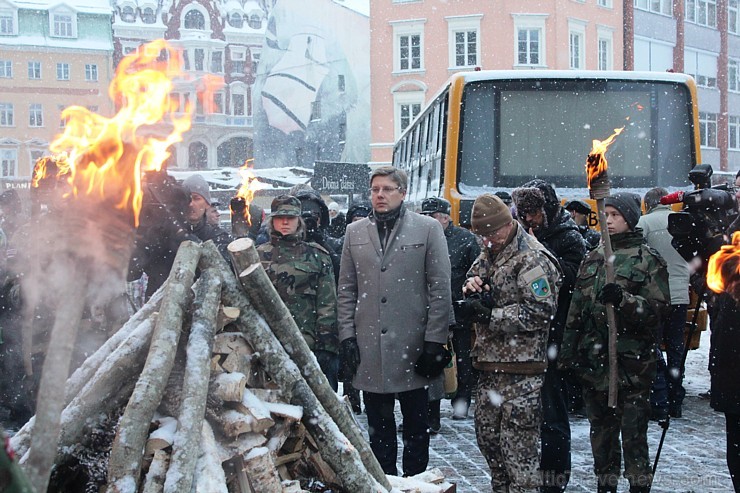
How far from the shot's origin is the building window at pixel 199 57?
2699 inches

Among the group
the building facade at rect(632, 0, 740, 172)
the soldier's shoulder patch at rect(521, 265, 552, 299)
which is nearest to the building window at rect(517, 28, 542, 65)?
the building facade at rect(632, 0, 740, 172)

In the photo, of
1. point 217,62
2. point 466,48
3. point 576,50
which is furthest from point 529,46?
point 217,62

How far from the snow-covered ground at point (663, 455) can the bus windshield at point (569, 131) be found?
2663mm

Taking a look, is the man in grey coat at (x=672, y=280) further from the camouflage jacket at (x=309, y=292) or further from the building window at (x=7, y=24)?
the building window at (x=7, y=24)

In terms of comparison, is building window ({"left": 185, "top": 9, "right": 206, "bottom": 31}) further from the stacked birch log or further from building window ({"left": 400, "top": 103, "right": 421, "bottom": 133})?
the stacked birch log

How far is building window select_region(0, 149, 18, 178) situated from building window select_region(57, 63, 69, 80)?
230 inches

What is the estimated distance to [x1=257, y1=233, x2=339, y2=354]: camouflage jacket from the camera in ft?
20.4

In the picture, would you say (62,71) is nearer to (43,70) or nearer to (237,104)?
(43,70)

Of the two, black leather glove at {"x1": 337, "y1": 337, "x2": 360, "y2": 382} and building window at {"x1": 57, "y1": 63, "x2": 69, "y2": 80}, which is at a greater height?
building window at {"x1": 57, "y1": 63, "x2": 69, "y2": 80}

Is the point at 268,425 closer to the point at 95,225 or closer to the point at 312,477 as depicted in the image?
the point at 312,477

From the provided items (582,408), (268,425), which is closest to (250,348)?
(268,425)

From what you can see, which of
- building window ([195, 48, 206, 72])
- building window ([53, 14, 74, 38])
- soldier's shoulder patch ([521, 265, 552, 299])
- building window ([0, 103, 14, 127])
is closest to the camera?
soldier's shoulder patch ([521, 265, 552, 299])

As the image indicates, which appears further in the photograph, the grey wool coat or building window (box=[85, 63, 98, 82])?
building window (box=[85, 63, 98, 82])

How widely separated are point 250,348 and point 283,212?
8.18 feet
